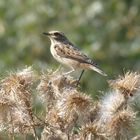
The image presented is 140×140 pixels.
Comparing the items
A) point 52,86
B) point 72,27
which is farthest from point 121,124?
point 72,27

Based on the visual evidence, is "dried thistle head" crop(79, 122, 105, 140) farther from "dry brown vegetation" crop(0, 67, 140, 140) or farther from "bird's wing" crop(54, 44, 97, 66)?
"bird's wing" crop(54, 44, 97, 66)

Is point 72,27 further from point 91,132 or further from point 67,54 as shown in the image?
point 91,132

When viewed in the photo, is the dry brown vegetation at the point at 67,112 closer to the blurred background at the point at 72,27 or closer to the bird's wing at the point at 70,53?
the bird's wing at the point at 70,53

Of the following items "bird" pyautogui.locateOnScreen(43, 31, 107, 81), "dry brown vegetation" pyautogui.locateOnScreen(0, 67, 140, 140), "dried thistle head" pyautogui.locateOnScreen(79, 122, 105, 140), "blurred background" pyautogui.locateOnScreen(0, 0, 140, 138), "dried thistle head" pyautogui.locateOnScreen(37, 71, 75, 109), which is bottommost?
"dried thistle head" pyautogui.locateOnScreen(79, 122, 105, 140)

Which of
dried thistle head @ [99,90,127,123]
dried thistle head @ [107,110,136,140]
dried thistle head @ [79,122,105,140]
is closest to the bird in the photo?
dried thistle head @ [99,90,127,123]

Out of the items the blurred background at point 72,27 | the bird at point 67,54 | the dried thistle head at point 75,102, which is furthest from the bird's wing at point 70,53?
the blurred background at point 72,27
